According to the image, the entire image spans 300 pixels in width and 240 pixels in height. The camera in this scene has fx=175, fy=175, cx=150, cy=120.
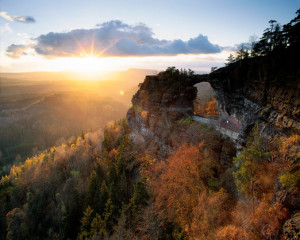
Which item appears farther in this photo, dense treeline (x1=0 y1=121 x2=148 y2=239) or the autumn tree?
dense treeline (x1=0 y1=121 x2=148 y2=239)

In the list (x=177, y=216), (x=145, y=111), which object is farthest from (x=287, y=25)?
(x=145, y=111)

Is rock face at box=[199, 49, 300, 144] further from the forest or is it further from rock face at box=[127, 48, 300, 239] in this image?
the forest

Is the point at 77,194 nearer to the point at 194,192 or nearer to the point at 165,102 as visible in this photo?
the point at 165,102

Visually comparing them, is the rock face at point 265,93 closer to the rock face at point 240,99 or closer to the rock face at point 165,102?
the rock face at point 240,99

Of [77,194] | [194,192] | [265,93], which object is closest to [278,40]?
[265,93]

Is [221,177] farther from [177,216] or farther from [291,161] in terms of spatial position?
[291,161]

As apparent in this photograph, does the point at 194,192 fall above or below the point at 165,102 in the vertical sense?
below

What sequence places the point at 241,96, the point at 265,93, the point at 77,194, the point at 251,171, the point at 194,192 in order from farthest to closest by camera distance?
the point at 77,194, the point at 241,96, the point at 194,192, the point at 265,93, the point at 251,171

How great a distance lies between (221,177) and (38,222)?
48627mm

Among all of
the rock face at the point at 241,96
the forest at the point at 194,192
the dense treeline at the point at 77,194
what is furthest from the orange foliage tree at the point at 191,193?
the dense treeline at the point at 77,194

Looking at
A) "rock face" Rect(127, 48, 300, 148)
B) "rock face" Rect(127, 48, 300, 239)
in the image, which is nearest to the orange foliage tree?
"rock face" Rect(127, 48, 300, 239)

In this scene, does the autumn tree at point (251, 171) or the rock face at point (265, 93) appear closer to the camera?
the autumn tree at point (251, 171)

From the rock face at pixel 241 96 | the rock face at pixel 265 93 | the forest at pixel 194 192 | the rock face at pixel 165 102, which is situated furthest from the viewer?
the rock face at pixel 165 102

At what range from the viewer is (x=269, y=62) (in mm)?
18203
